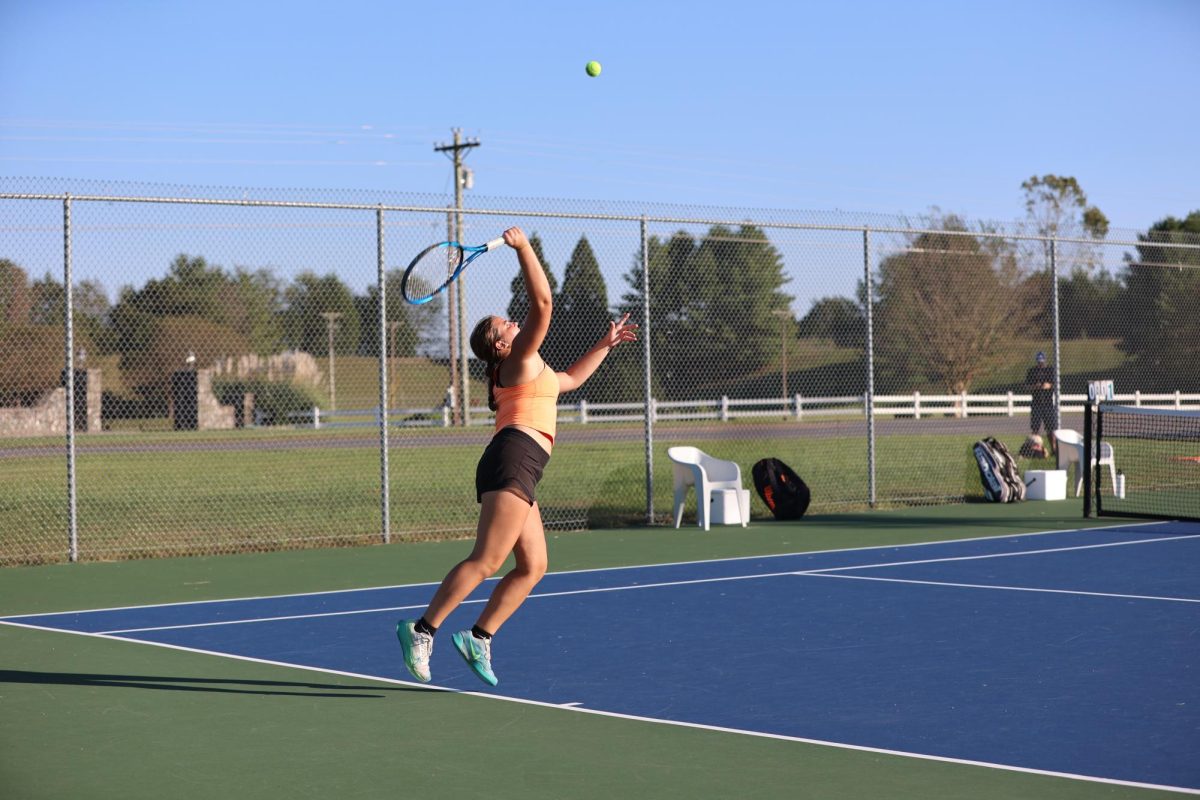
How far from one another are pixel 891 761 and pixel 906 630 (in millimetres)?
2938

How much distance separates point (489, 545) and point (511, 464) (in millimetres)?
348

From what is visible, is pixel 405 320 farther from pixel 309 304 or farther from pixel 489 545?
pixel 489 545

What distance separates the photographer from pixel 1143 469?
20312 mm

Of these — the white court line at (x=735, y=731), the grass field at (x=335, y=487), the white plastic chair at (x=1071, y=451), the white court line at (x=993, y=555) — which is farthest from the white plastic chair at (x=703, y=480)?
the white court line at (x=735, y=731)

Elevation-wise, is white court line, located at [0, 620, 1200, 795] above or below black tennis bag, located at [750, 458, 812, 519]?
below

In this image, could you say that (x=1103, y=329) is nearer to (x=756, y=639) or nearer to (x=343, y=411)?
(x=343, y=411)

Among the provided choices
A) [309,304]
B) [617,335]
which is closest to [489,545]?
[617,335]

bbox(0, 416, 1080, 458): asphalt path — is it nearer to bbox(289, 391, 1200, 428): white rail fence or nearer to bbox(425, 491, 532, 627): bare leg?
bbox(289, 391, 1200, 428): white rail fence

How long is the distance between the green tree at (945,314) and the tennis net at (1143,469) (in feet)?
28.5

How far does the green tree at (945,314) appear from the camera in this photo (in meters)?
35.0

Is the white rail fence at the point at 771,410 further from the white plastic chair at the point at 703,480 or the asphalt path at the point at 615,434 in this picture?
the white plastic chair at the point at 703,480

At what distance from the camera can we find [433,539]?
43.9 ft

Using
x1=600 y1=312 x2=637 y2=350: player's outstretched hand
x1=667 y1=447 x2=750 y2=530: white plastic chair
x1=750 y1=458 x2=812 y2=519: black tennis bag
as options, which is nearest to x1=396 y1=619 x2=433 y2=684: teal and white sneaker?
x1=600 y1=312 x2=637 y2=350: player's outstretched hand

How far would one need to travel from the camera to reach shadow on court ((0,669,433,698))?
6656mm
